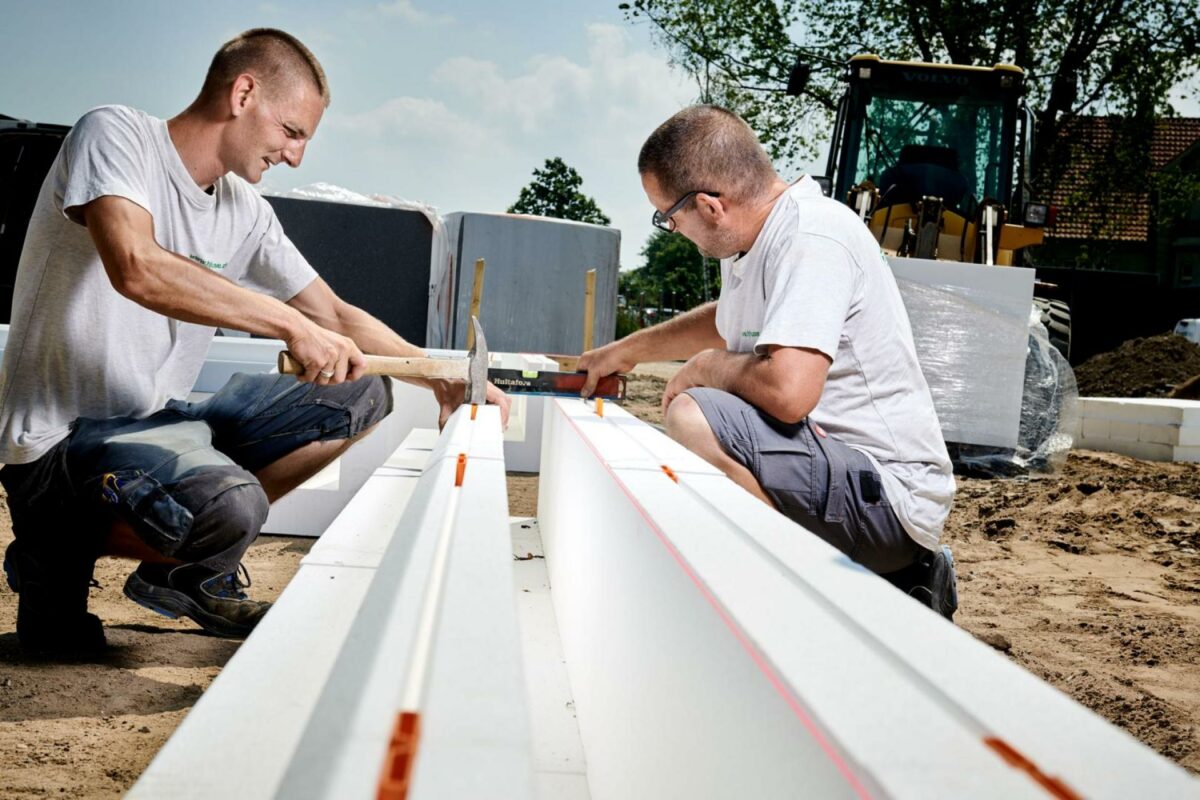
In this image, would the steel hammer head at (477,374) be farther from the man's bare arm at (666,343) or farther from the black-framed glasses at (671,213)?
the black-framed glasses at (671,213)

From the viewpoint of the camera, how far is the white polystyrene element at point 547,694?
77.2 inches

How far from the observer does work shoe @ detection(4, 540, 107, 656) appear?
2.71 metres

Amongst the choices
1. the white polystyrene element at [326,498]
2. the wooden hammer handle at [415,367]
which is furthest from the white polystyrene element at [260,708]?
the white polystyrene element at [326,498]

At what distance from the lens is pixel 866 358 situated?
107 inches

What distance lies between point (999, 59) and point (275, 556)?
55.6 ft

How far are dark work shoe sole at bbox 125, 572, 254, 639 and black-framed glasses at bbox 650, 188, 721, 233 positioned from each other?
1761 mm

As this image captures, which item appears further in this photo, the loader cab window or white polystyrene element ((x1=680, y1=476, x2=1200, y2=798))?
the loader cab window

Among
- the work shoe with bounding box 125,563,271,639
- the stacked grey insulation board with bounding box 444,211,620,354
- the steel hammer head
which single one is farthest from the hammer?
the stacked grey insulation board with bounding box 444,211,620,354

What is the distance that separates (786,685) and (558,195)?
50.9 metres

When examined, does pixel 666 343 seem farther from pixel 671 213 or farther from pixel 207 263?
pixel 207 263

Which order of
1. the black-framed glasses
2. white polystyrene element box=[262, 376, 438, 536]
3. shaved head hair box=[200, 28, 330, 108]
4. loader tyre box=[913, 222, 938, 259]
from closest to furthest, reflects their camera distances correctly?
the black-framed glasses
shaved head hair box=[200, 28, 330, 108]
white polystyrene element box=[262, 376, 438, 536]
loader tyre box=[913, 222, 938, 259]

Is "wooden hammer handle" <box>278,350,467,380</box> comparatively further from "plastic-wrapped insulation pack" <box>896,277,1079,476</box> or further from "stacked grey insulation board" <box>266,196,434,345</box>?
"stacked grey insulation board" <box>266,196,434,345</box>

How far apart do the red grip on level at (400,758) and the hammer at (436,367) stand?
2.04 meters

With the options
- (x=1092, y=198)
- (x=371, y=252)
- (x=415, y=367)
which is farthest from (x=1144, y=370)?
(x=415, y=367)
